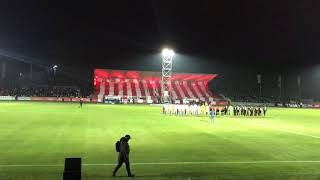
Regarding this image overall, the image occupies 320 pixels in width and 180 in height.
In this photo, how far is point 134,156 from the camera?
18.0 metres

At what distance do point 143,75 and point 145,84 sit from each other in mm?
3909

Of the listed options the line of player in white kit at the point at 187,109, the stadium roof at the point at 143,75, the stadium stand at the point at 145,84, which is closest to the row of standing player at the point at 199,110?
the line of player in white kit at the point at 187,109

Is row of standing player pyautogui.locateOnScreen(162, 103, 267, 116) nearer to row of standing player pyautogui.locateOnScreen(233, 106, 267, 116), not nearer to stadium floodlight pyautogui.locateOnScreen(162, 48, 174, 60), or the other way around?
row of standing player pyautogui.locateOnScreen(233, 106, 267, 116)

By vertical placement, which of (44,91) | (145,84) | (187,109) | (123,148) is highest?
(145,84)

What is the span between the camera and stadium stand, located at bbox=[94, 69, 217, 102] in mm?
102312

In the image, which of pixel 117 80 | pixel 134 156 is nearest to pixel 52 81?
pixel 117 80

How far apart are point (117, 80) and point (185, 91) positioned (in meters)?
18.3

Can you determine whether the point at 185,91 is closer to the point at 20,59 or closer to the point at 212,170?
the point at 20,59

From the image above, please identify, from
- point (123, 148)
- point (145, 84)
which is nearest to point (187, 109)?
point (123, 148)

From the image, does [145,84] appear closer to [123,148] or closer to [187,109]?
[187,109]

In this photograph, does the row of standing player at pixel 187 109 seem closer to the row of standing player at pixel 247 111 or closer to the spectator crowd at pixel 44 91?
the row of standing player at pixel 247 111

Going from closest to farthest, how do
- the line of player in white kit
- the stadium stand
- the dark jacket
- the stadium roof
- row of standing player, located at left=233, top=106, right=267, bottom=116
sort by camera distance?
the dark jacket
the line of player in white kit
row of standing player, located at left=233, top=106, right=267, bottom=116
the stadium stand
the stadium roof

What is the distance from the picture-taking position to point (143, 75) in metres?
106

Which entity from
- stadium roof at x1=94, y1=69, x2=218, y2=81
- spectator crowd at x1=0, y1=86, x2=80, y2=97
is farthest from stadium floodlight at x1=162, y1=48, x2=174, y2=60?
spectator crowd at x1=0, y1=86, x2=80, y2=97
